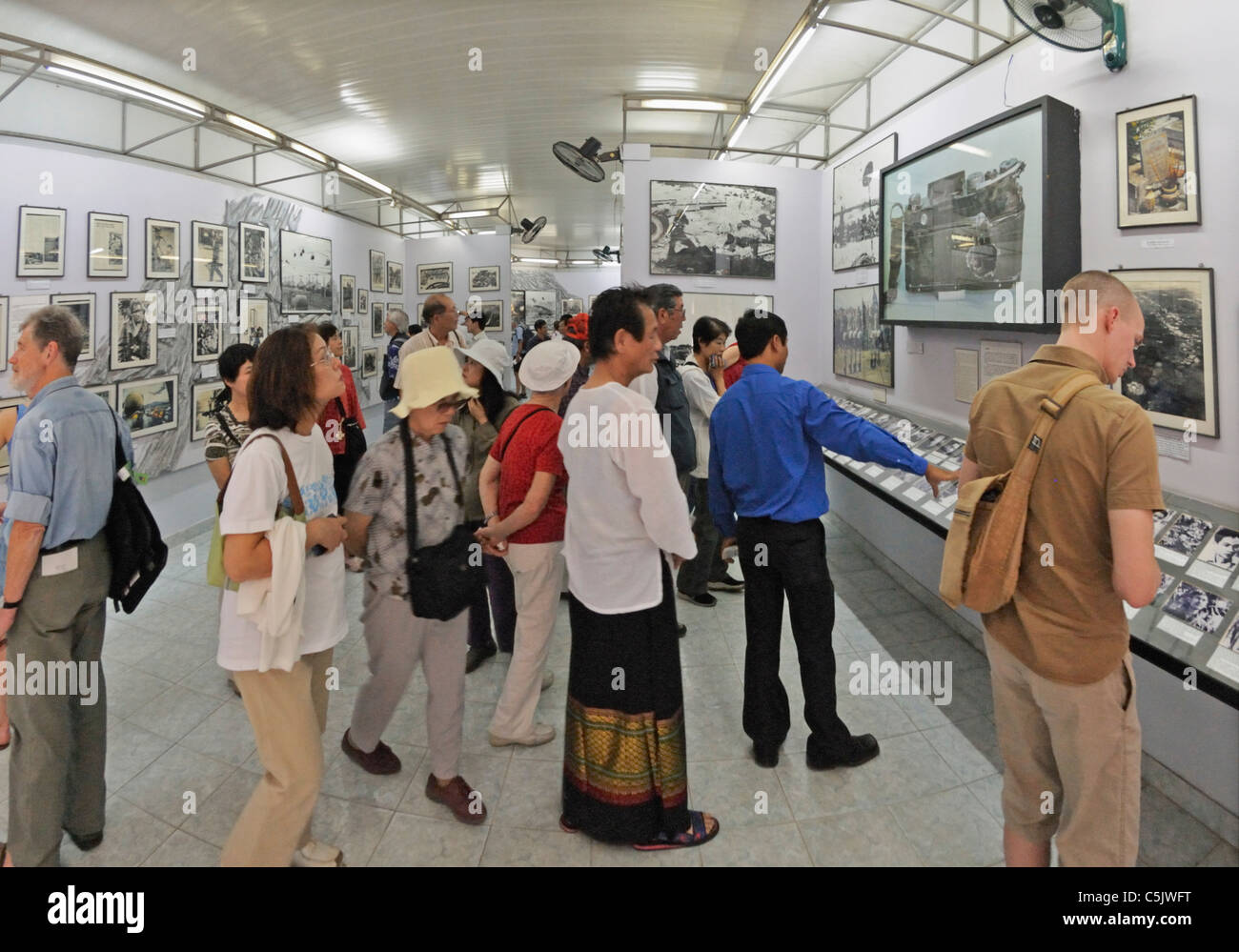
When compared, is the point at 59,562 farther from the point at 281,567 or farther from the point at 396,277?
the point at 396,277

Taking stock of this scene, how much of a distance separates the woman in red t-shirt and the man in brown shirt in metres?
1.77

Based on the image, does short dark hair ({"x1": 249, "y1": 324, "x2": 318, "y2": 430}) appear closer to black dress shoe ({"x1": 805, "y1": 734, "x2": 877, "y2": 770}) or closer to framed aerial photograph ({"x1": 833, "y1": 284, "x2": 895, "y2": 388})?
black dress shoe ({"x1": 805, "y1": 734, "x2": 877, "y2": 770})

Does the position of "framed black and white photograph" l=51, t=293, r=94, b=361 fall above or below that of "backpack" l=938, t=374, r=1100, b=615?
above

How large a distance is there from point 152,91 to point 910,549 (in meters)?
6.90

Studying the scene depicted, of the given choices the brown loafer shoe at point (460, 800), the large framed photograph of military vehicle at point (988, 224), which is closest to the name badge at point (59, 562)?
the brown loafer shoe at point (460, 800)

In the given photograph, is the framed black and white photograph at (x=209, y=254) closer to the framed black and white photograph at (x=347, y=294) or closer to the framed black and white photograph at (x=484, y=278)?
the framed black and white photograph at (x=347, y=294)

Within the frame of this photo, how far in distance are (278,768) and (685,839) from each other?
1.49 m

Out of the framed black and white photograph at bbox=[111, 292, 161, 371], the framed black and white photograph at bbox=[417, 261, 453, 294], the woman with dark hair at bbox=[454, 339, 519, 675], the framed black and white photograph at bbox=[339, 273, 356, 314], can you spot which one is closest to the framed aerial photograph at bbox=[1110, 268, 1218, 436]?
the woman with dark hair at bbox=[454, 339, 519, 675]

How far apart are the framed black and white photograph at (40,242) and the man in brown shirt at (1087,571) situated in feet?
22.0

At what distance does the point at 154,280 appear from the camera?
21.4 feet

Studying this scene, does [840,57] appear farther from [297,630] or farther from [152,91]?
[297,630]

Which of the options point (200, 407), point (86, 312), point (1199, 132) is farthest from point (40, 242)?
point (1199, 132)

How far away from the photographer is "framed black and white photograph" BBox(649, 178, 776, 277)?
23.3ft
